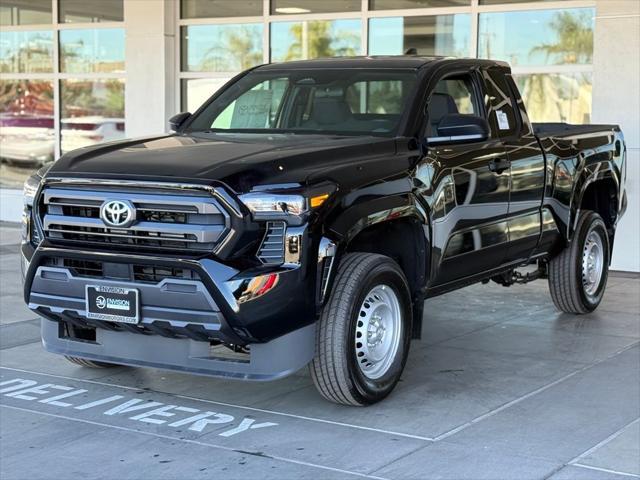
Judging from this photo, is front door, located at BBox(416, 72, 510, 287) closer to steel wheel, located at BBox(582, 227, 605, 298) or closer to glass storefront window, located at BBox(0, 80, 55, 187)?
steel wheel, located at BBox(582, 227, 605, 298)

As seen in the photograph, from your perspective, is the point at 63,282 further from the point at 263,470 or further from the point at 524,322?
the point at 524,322

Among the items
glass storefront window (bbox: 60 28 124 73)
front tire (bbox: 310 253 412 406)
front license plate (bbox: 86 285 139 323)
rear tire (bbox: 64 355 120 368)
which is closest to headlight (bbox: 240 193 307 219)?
front tire (bbox: 310 253 412 406)

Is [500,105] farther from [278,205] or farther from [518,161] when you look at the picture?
[278,205]

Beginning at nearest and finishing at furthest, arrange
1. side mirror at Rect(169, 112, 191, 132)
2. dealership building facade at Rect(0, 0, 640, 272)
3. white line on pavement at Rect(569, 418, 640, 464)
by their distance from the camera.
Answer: white line on pavement at Rect(569, 418, 640, 464) < side mirror at Rect(169, 112, 191, 132) < dealership building facade at Rect(0, 0, 640, 272)

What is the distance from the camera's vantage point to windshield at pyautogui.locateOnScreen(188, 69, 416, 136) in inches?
262

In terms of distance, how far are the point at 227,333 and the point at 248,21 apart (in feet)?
30.6

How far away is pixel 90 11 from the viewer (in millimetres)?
15195

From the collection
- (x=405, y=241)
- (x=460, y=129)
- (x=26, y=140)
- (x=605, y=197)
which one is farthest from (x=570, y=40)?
(x=26, y=140)

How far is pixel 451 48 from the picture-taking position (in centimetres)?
1248

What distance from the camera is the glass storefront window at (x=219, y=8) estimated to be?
13.9m

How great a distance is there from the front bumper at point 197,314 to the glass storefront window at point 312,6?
8.12 metres

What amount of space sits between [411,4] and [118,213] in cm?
801

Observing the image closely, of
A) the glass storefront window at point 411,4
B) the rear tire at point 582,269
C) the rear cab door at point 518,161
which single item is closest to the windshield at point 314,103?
the rear cab door at point 518,161

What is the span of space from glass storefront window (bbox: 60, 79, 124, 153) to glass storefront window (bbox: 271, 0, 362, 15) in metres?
2.80
